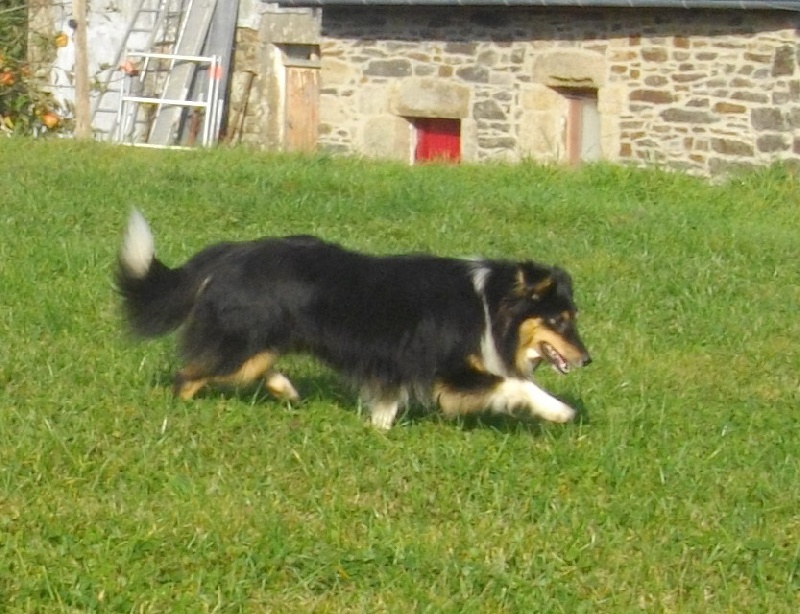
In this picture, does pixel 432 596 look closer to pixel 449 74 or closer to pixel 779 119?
pixel 779 119

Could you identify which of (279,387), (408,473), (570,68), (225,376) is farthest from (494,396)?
(570,68)

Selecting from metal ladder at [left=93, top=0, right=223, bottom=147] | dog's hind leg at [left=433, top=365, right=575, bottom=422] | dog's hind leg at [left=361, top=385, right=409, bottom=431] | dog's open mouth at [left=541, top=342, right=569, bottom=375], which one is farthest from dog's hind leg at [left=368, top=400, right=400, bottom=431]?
metal ladder at [left=93, top=0, right=223, bottom=147]

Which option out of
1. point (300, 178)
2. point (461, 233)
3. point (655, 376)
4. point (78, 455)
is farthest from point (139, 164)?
point (78, 455)

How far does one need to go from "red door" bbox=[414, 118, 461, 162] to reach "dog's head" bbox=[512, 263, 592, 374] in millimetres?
11517

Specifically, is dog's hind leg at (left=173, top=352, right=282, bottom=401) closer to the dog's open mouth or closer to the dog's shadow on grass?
the dog's shadow on grass

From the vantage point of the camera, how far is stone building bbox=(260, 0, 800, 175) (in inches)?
615

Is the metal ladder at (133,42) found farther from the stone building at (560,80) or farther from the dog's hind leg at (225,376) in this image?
the dog's hind leg at (225,376)

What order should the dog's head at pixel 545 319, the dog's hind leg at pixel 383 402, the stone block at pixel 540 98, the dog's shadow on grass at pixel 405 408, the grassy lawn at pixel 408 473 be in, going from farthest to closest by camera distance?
the stone block at pixel 540 98
the dog's shadow on grass at pixel 405 408
the dog's hind leg at pixel 383 402
the dog's head at pixel 545 319
the grassy lawn at pixel 408 473

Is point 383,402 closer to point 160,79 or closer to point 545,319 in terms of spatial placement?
point 545,319

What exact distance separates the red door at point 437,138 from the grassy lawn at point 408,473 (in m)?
7.42

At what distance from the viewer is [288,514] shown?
229 inches

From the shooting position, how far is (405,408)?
719cm

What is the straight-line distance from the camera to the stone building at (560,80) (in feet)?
51.3

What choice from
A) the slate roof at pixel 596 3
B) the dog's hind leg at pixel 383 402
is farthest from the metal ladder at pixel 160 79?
the dog's hind leg at pixel 383 402
